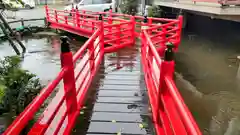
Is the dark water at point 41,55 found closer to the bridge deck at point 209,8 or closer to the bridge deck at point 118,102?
the bridge deck at point 118,102

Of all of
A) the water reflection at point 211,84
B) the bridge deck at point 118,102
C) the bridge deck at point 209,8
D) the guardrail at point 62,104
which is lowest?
the water reflection at point 211,84

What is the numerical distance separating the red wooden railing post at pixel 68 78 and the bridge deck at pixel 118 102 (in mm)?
305

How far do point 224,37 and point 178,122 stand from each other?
14.3 meters

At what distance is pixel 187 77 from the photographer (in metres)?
8.77

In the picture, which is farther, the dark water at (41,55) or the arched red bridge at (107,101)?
the dark water at (41,55)

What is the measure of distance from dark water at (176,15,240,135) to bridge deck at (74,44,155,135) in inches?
93.7

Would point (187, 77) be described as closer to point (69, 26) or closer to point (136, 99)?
point (136, 99)

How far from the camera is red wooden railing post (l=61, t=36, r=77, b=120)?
294 centimetres

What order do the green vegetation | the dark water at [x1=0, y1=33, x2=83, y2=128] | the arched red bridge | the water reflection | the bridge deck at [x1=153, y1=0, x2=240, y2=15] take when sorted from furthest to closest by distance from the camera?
the dark water at [x1=0, y1=33, x2=83, y2=128], the bridge deck at [x1=153, y1=0, x2=240, y2=15], the water reflection, the green vegetation, the arched red bridge

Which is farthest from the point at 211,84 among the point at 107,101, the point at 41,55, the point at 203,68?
the point at 41,55

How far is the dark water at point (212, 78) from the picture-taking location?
5949mm

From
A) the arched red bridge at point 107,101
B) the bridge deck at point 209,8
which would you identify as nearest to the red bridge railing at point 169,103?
the arched red bridge at point 107,101

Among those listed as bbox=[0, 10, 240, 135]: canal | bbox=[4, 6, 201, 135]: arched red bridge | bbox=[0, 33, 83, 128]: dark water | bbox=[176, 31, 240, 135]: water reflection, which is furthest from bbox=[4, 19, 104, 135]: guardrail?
bbox=[176, 31, 240, 135]: water reflection

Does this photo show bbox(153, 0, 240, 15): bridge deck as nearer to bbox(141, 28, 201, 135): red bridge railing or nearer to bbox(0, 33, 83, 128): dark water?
bbox(0, 33, 83, 128): dark water
